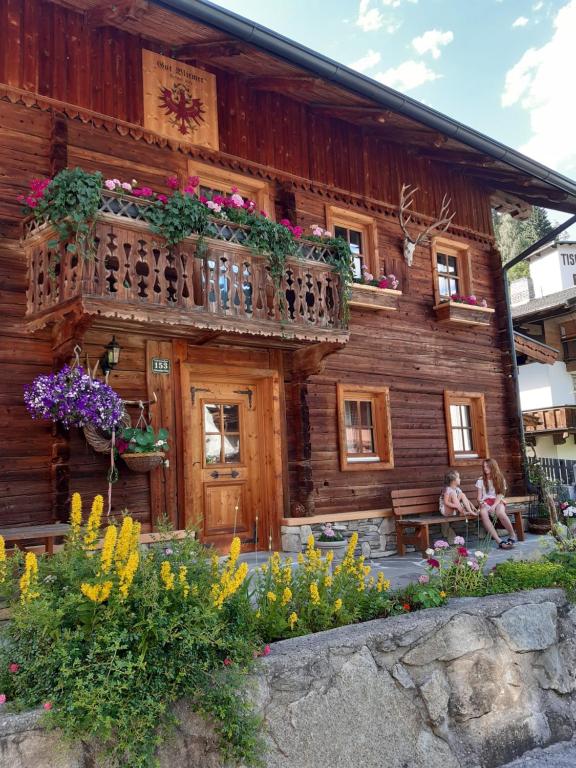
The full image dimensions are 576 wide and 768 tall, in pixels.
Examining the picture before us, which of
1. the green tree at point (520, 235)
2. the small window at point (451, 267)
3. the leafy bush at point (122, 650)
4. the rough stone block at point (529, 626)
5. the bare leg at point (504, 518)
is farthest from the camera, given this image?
the green tree at point (520, 235)

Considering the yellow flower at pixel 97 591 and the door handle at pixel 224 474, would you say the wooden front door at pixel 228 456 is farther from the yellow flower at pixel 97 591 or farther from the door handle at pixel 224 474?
the yellow flower at pixel 97 591

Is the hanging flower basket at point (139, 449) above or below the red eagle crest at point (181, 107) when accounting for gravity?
below

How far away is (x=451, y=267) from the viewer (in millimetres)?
12828

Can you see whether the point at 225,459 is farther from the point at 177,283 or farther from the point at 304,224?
the point at 304,224

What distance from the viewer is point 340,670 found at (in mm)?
4082

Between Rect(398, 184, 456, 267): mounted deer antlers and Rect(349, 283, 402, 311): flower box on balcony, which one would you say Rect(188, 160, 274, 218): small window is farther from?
Rect(398, 184, 456, 267): mounted deer antlers

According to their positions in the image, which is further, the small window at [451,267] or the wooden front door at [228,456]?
the small window at [451,267]

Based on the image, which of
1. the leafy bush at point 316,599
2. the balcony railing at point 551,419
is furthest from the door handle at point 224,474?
the balcony railing at point 551,419

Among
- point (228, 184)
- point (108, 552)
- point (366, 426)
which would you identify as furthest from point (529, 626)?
point (228, 184)

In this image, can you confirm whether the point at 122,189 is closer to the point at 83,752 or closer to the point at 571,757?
the point at 83,752

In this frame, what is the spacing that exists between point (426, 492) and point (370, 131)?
6.29 meters

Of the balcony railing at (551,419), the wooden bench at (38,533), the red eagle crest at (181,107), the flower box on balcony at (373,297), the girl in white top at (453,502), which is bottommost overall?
the girl in white top at (453,502)

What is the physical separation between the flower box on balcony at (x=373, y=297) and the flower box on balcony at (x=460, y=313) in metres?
1.20

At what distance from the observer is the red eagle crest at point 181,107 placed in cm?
893
